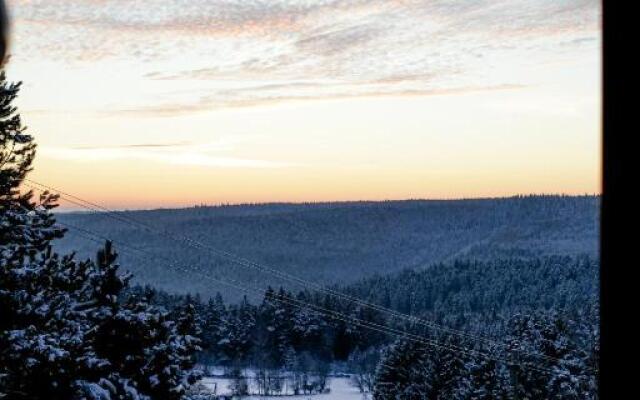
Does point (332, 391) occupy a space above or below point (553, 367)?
below

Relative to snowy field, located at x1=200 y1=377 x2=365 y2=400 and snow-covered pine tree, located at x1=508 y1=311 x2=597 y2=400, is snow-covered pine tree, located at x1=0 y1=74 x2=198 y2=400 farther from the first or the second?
snowy field, located at x1=200 y1=377 x2=365 y2=400

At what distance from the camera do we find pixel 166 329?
19.7m

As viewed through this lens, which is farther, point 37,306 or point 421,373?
point 421,373

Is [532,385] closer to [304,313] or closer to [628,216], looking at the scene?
[628,216]

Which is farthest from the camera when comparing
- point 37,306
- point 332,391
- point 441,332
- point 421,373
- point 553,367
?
point 332,391

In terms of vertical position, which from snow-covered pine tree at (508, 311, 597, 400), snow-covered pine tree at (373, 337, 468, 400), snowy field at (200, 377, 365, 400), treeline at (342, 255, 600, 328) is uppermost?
snow-covered pine tree at (508, 311, 597, 400)

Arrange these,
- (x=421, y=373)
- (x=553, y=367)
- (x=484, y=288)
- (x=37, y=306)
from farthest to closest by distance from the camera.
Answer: (x=484, y=288)
(x=421, y=373)
(x=553, y=367)
(x=37, y=306)

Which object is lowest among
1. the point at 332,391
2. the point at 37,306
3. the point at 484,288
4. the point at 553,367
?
the point at 332,391

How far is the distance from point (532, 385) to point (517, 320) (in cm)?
1322

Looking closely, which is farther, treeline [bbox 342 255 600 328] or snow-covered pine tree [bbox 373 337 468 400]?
treeline [bbox 342 255 600 328]

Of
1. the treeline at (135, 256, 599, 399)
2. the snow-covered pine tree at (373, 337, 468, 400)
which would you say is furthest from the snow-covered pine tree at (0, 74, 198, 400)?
the snow-covered pine tree at (373, 337, 468, 400)

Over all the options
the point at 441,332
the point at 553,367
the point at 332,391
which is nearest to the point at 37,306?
the point at 553,367

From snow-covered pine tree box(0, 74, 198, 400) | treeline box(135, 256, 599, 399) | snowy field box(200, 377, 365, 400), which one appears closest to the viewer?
snow-covered pine tree box(0, 74, 198, 400)

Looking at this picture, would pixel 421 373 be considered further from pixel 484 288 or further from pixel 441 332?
pixel 484 288
